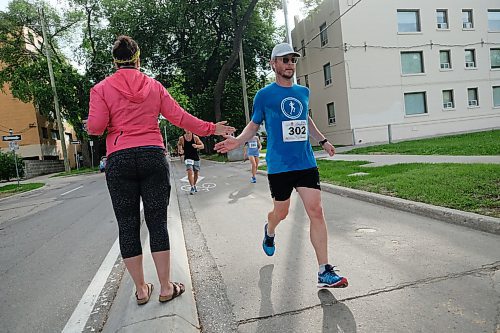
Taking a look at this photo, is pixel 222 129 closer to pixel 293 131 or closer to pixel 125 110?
pixel 293 131

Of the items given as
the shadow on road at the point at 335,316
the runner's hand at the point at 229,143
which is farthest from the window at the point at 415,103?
the shadow on road at the point at 335,316

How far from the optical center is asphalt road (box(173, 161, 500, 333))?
2.45m

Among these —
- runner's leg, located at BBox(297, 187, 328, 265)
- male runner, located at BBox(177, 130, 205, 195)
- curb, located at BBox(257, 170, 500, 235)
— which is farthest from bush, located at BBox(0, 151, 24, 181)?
runner's leg, located at BBox(297, 187, 328, 265)

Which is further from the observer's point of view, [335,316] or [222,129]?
[222,129]

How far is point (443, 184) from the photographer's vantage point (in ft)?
20.6

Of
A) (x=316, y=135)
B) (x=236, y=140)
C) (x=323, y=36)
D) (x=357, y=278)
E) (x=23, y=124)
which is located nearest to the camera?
(x=357, y=278)

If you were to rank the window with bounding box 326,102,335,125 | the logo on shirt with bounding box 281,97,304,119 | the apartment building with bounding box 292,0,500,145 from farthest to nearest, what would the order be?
the window with bounding box 326,102,335,125
the apartment building with bounding box 292,0,500,145
the logo on shirt with bounding box 281,97,304,119

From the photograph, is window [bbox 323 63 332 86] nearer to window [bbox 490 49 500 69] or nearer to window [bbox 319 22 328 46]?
window [bbox 319 22 328 46]

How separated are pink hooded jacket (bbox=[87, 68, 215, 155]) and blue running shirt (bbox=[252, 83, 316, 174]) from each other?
0.97 m

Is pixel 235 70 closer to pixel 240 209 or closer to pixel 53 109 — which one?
pixel 53 109

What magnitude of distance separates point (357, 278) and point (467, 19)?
30.3m

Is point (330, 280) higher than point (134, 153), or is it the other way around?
point (134, 153)

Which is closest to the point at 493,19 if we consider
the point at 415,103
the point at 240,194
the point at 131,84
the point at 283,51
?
the point at 415,103

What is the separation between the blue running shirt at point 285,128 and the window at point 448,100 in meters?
26.6
